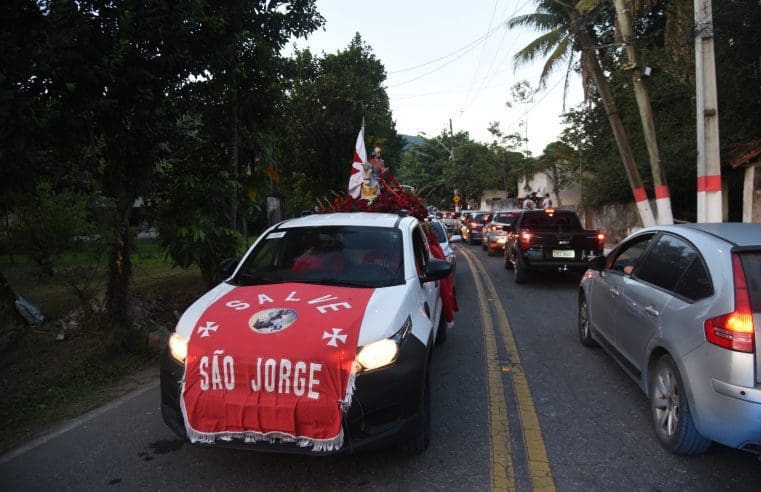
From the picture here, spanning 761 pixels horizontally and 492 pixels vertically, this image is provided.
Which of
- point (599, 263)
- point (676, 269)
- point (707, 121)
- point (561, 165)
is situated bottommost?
point (599, 263)

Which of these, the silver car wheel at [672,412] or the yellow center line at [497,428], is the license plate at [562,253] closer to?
the yellow center line at [497,428]

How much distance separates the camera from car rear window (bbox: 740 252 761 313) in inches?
125

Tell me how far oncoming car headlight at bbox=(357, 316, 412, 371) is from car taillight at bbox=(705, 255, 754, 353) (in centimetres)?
194

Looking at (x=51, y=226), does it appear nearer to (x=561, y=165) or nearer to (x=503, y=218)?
(x=503, y=218)

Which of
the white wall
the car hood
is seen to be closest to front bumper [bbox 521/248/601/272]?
the car hood

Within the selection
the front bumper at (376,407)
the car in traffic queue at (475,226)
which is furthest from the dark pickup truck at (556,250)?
the car in traffic queue at (475,226)

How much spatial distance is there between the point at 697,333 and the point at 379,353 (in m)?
2.05

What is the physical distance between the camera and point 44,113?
4.88 metres

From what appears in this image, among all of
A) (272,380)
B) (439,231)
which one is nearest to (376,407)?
(272,380)

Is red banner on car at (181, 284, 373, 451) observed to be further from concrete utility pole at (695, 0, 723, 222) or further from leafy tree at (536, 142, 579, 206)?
leafy tree at (536, 142, 579, 206)

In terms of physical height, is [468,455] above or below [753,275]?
below

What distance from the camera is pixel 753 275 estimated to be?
3.28 m

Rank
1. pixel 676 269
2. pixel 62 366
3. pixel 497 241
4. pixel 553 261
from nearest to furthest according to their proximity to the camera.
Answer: pixel 676 269, pixel 62 366, pixel 553 261, pixel 497 241

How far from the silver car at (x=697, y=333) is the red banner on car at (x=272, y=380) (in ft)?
7.17
